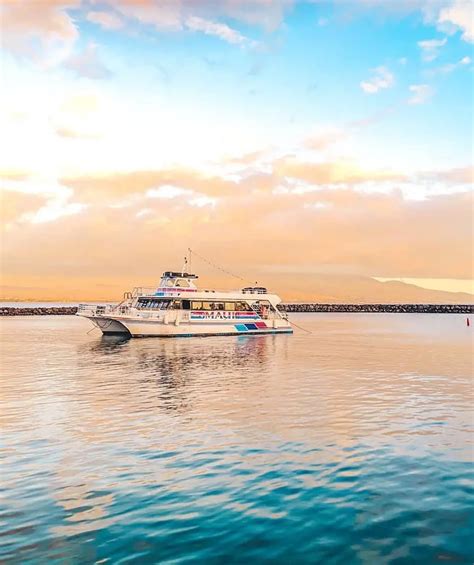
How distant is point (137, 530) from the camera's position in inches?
337

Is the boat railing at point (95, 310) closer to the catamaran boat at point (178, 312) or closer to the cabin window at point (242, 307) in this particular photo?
the catamaran boat at point (178, 312)

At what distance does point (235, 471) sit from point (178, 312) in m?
40.9

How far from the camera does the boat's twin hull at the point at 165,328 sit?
50.3m

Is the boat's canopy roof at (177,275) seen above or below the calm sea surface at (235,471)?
above

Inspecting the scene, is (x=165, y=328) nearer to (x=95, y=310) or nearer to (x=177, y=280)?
(x=177, y=280)

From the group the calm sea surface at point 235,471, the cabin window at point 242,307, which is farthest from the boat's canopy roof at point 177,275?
the calm sea surface at point 235,471

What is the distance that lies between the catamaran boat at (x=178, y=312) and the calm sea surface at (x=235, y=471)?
24679mm

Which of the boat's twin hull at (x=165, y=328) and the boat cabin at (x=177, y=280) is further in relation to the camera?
the boat cabin at (x=177, y=280)

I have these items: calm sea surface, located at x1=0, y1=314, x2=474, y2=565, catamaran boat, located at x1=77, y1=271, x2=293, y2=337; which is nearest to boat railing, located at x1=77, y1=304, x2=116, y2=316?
catamaran boat, located at x1=77, y1=271, x2=293, y2=337

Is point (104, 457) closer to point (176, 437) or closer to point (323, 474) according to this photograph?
point (176, 437)

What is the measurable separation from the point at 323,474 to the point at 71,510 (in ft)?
17.9

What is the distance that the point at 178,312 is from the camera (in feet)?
171

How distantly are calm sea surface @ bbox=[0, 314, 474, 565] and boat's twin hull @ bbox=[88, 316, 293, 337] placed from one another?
24.1m

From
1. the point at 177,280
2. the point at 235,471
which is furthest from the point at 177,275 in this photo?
the point at 235,471
